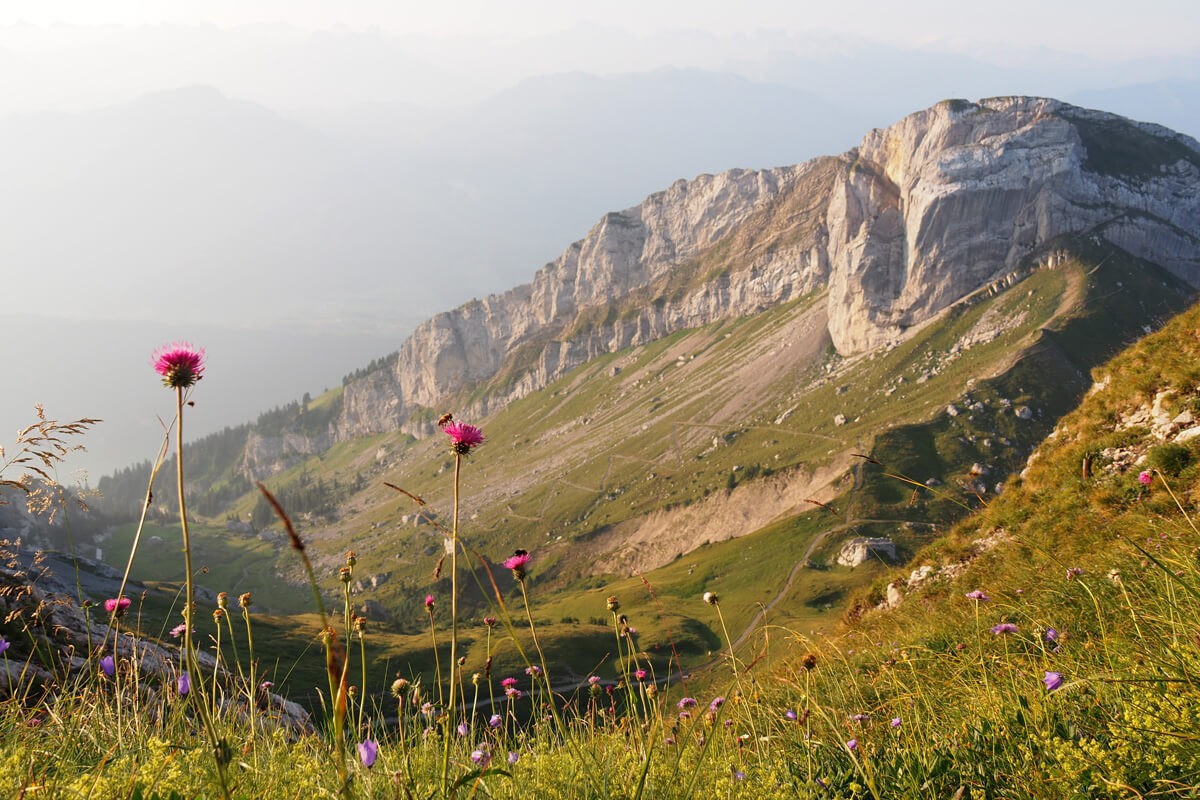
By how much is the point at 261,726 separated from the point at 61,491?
2.66 m

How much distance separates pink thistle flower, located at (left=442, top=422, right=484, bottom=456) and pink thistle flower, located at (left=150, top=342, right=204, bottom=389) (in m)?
1.62

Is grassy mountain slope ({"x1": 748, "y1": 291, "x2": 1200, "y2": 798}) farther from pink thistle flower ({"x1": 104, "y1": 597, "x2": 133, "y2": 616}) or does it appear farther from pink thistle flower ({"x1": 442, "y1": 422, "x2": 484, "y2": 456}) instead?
pink thistle flower ({"x1": 104, "y1": 597, "x2": 133, "y2": 616})

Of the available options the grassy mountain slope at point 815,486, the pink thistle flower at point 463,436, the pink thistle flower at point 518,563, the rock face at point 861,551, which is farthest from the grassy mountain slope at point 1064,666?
the rock face at point 861,551

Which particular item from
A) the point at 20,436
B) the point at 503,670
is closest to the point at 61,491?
the point at 20,436

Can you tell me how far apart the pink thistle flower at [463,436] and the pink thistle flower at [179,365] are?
5.33 ft

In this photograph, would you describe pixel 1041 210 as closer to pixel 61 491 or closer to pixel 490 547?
pixel 490 547

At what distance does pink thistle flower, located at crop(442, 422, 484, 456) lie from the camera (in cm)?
377

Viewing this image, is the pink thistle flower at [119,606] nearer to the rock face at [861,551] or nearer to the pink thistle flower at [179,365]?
the pink thistle flower at [179,365]

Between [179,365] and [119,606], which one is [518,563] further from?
A: [119,606]

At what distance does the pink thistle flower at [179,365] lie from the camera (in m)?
3.86

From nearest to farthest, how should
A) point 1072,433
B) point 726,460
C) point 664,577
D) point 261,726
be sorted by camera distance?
1. point 261,726
2. point 1072,433
3. point 664,577
4. point 726,460

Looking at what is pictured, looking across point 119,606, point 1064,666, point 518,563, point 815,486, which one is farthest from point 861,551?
point 119,606

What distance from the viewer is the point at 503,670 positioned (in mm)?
80000

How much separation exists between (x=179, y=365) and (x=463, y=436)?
1.98m
